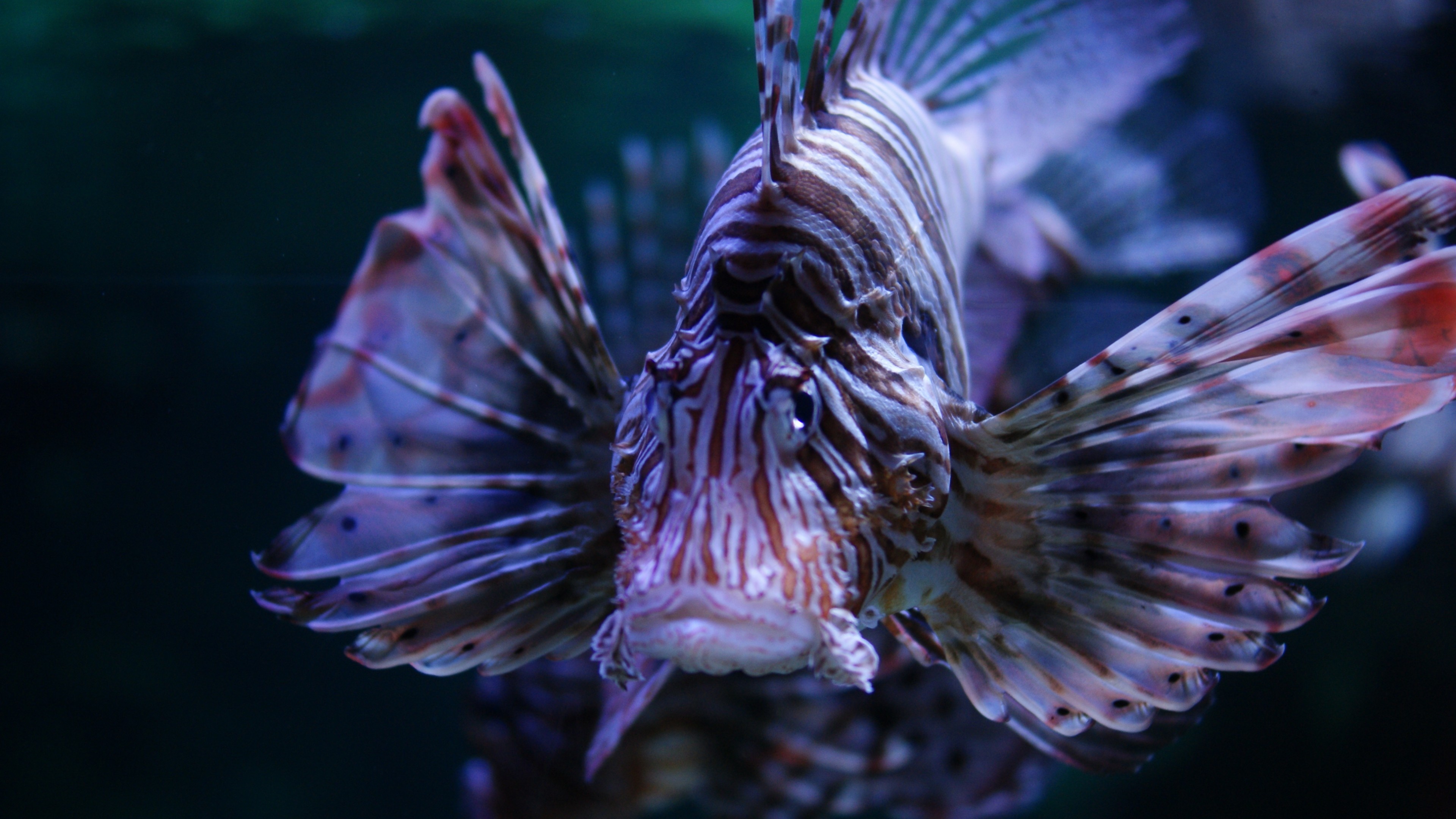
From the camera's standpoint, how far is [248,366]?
3908 mm

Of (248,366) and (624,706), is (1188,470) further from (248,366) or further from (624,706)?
(248,366)

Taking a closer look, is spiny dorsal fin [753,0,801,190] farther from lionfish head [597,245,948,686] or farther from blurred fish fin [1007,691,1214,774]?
blurred fish fin [1007,691,1214,774]

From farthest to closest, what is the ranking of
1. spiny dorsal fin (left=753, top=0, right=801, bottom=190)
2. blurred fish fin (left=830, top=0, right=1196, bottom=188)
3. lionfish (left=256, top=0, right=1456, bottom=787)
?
1. blurred fish fin (left=830, top=0, right=1196, bottom=188)
2. spiny dorsal fin (left=753, top=0, right=801, bottom=190)
3. lionfish (left=256, top=0, right=1456, bottom=787)

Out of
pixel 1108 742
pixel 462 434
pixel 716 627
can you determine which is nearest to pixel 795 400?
pixel 716 627

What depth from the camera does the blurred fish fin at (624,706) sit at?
5.61 ft

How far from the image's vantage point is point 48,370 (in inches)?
145

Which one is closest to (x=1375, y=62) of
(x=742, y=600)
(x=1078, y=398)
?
(x=1078, y=398)

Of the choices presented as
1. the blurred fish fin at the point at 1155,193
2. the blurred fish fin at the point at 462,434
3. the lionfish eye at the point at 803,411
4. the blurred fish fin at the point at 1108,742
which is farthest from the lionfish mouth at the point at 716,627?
the blurred fish fin at the point at 1155,193

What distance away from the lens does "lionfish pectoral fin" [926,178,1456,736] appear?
1.14 m

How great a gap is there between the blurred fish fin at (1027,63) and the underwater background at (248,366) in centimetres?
53

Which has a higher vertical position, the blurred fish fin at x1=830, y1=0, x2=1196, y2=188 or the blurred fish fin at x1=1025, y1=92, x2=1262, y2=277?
the blurred fish fin at x1=830, y1=0, x2=1196, y2=188

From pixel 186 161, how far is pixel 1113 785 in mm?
5680

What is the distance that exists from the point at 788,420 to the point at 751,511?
142mm

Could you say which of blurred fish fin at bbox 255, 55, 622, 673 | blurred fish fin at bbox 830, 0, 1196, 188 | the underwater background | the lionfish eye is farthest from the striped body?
the underwater background
